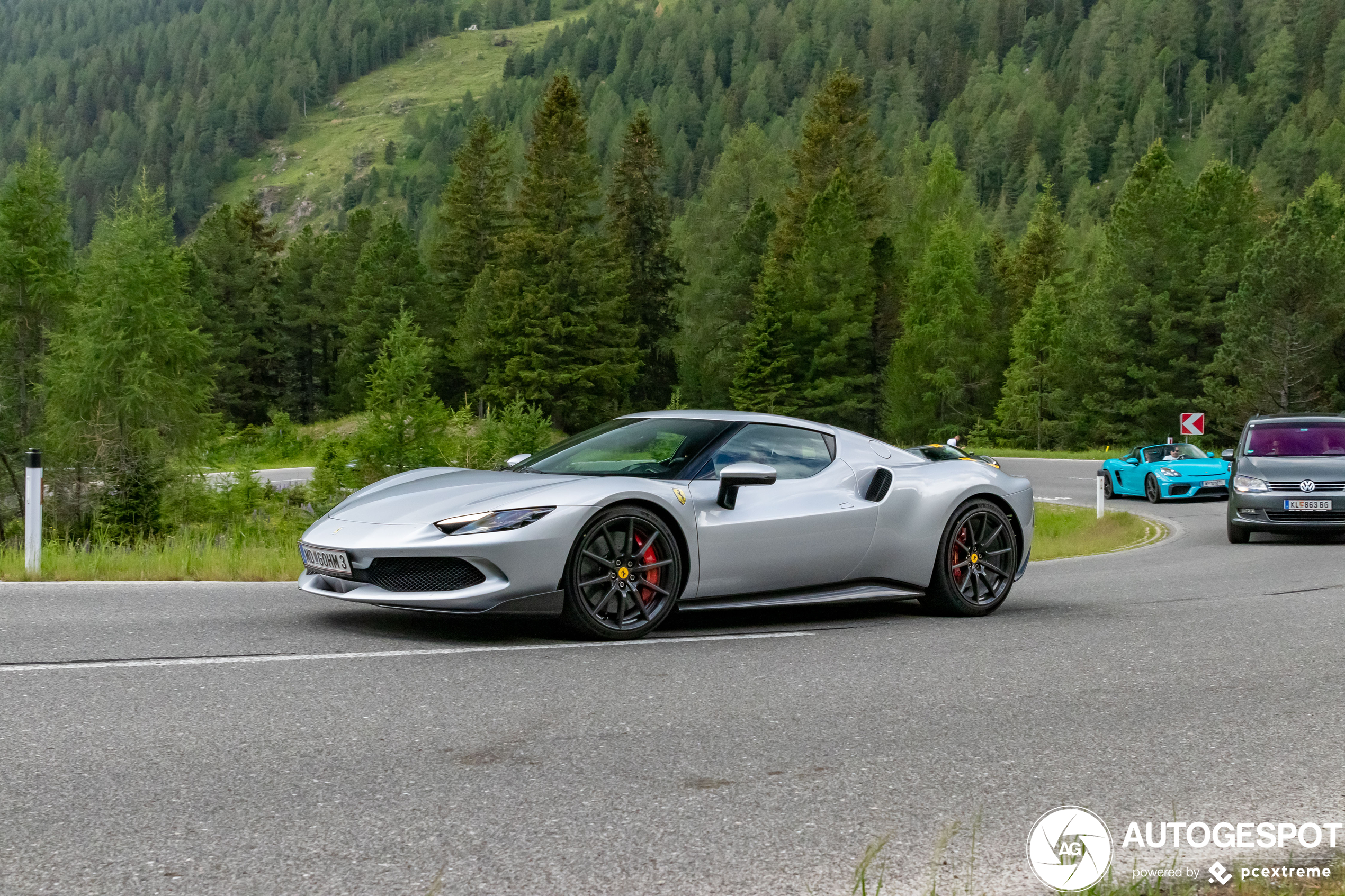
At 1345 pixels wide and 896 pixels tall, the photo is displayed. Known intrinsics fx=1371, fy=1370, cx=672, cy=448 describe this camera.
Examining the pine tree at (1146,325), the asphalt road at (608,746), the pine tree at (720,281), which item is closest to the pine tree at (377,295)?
the pine tree at (720,281)

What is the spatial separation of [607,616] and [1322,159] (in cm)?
12482

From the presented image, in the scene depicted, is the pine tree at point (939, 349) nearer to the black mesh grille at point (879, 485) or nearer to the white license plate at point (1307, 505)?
the white license plate at point (1307, 505)

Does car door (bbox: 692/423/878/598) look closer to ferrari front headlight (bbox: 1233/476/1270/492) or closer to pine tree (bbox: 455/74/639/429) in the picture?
ferrari front headlight (bbox: 1233/476/1270/492)

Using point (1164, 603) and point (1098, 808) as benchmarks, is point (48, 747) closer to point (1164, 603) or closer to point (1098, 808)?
→ point (1098, 808)

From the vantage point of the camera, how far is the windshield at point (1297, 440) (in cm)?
1773

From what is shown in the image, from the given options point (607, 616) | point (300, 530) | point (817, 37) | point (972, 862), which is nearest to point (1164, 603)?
point (607, 616)

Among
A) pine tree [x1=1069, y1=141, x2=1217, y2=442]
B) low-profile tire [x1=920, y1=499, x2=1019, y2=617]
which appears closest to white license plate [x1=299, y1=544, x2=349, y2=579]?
low-profile tire [x1=920, y1=499, x2=1019, y2=617]

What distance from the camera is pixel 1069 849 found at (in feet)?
13.1

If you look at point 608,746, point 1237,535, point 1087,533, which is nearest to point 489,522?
point 608,746

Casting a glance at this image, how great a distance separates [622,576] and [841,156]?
77.9 meters

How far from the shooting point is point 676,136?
161250mm

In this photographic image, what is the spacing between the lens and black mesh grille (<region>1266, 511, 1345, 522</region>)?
1681 centimetres

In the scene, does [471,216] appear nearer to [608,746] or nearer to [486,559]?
[486,559]

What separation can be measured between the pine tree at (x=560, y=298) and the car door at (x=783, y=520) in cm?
5262
